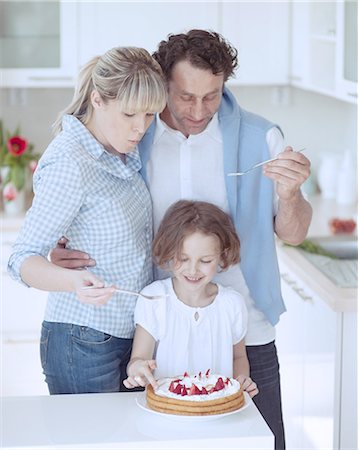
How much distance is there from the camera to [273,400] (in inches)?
85.8

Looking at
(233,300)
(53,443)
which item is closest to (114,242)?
(233,300)

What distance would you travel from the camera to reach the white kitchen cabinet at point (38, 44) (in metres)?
3.82

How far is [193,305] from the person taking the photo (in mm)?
2031

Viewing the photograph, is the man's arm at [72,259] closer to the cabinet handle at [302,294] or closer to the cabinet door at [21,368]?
the cabinet handle at [302,294]

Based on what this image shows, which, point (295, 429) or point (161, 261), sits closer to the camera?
point (161, 261)

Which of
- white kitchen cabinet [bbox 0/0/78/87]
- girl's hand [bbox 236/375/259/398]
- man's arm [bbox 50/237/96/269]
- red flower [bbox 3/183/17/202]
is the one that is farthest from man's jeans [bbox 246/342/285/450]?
white kitchen cabinet [bbox 0/0/78/87]

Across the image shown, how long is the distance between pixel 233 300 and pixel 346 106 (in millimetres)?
2394

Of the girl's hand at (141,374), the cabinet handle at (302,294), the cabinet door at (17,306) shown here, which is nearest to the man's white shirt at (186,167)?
the girl's hand at (141,374)

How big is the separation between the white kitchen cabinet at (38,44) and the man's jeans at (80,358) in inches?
80.2

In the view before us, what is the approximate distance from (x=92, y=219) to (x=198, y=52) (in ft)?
1.33

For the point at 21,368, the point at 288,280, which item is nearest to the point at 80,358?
the point at 288,280

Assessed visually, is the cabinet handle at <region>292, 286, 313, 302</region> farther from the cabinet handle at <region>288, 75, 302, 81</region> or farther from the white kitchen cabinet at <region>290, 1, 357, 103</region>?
the cabinet handle at <region>288, 75, 302, 81</region>

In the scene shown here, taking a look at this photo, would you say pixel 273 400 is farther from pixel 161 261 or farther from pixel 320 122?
pixel 320 122

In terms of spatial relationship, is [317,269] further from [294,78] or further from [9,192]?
[9,192]
